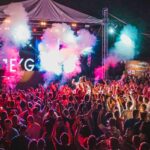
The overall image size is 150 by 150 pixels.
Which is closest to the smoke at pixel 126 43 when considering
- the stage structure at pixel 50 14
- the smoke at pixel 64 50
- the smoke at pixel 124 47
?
the smoke at pixel 124 47

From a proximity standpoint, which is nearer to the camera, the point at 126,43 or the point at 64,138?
the point at 64,138

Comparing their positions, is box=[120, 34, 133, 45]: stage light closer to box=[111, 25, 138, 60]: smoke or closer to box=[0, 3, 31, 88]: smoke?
box=[111, 25, 138, 60]: smoke

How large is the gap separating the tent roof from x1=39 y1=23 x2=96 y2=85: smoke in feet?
8.03

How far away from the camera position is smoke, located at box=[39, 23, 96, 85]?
17.3 meters

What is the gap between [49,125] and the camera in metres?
7.42

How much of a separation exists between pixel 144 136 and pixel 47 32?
1102 cm

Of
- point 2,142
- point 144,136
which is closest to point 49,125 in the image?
point 2,142

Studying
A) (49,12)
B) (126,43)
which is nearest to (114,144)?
(49,12)

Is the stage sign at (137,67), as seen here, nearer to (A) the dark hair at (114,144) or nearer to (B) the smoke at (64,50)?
(B) the smoke at (64,50)

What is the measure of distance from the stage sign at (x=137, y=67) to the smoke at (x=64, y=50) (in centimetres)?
334

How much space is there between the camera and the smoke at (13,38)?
13.9 m

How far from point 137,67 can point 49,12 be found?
972cm

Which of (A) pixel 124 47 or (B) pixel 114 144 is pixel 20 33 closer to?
(A) pixel 124 47

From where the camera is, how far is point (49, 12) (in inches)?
551
